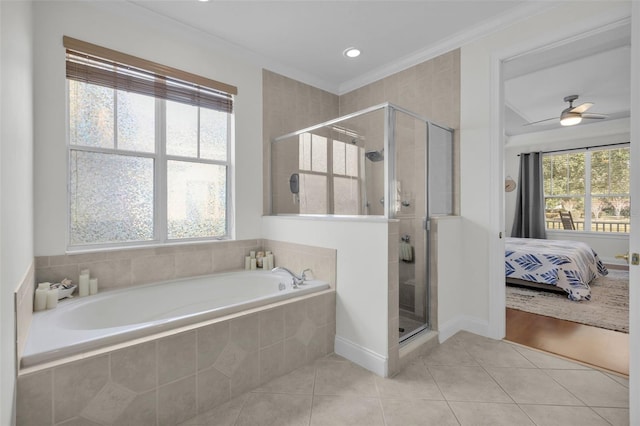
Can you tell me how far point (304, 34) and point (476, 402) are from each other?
9.80 feet

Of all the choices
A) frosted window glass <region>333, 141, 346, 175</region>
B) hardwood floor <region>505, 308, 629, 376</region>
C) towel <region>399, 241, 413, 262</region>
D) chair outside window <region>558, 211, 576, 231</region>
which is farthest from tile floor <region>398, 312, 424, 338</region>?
chair outside window <region>558, 211, 576, 231</region>

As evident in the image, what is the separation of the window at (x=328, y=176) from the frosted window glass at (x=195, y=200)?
80 centimetres

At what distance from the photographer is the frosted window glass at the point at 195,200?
2615 millimetres

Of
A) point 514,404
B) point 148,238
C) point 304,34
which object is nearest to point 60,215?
point 148,238

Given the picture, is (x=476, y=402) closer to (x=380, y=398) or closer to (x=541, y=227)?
(x=380, y=398)

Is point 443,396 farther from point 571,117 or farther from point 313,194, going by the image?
point 571,117

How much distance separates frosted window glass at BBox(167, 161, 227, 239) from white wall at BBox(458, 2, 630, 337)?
2265 millimetres

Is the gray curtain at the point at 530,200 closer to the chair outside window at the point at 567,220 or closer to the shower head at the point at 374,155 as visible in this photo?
the chair outside window at the point at 567,220

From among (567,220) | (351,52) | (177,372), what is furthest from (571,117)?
(177,372)

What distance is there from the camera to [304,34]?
2631 mm

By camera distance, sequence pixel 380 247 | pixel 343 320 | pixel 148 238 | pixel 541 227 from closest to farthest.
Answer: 1. pixel 380 247
2. pixel 343 320
3. pixel 148 238
4. pixel 541 227

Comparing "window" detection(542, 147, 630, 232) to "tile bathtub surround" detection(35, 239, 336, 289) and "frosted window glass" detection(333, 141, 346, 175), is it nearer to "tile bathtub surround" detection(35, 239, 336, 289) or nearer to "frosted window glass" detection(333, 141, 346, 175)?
"frosted window glass" detection(333, 141, 346, 175)

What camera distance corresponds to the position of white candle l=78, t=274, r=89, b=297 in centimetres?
205

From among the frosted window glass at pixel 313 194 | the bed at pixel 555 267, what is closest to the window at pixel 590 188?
Result: the bed at pixel 555 267
